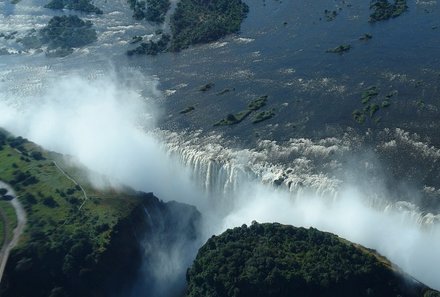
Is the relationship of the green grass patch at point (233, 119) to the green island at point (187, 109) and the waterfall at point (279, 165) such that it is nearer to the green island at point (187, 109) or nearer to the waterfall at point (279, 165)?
the waterfall at point (279, 165)

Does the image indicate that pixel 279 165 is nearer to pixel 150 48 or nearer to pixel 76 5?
pixel 150 48

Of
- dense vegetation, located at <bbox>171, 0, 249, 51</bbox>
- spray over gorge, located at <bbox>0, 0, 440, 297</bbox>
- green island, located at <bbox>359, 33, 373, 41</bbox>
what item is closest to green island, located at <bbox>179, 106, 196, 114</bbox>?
spray over gorge, located at <bbox>0, 0, 440, 297</bbox>

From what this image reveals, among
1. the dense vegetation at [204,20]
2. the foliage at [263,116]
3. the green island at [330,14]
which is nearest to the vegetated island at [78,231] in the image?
the foliage at [263,116]

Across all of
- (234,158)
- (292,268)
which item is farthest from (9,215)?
(292,268)

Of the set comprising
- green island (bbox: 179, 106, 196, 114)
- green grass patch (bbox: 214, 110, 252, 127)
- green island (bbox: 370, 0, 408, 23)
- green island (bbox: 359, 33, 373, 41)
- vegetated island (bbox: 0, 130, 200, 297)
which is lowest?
vegetated island (bbox: 0, 130, 200, 297)

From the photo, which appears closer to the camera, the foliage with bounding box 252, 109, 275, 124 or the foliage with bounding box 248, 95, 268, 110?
the foliage with bounding box 252, 109, 275, 124

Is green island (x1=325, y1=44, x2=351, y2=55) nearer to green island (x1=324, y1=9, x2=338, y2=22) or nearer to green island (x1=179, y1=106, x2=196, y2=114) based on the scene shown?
green island (x1=324, y1=9, x2=338, y2=22)
